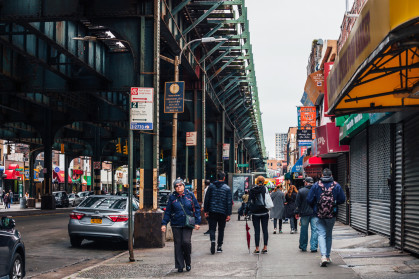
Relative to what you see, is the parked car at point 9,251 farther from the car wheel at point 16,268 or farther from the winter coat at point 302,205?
the winter coat at point 302,205

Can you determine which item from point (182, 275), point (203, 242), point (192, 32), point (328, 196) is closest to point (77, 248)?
point (203, 242)

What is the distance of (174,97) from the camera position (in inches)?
850

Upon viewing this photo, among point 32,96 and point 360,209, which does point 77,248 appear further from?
point 32,96

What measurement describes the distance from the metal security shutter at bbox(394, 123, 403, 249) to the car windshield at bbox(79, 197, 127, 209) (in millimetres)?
7282

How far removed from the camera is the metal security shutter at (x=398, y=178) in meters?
13.6

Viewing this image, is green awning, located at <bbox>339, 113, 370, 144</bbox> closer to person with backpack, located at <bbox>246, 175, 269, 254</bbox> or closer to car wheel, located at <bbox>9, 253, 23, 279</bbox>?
person with backpack, located at <bbox>246, 175, 269, 254</bbox>

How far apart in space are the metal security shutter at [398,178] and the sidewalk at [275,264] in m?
0.41

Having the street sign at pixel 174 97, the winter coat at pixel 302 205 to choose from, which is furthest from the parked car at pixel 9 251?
the street sign at pixel 174 97

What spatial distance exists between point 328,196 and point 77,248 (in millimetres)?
8399

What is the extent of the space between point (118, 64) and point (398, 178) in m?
16.5

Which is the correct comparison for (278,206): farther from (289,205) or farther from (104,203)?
(104,203)

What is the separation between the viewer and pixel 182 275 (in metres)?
10.8

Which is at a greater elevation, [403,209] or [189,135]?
[189,135]

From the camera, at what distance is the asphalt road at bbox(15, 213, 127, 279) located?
1262 centimetres
